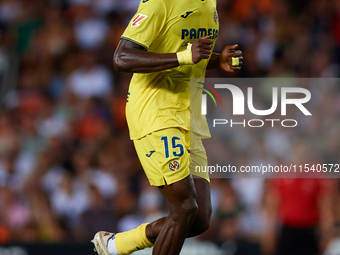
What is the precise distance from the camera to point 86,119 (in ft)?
28.2

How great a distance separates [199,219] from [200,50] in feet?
4.57

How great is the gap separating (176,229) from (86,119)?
4.95 m

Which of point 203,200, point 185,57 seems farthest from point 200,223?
point 185,57

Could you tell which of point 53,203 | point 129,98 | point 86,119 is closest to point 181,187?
point 129,98

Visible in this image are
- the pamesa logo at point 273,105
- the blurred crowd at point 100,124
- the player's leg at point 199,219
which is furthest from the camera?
the pamesa logo at point 273,105

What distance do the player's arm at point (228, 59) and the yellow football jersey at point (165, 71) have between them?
23 centimetres

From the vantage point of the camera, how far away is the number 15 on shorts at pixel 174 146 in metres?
3.96

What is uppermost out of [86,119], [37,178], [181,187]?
[181,187]

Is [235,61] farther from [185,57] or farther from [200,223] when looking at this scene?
[200,223]

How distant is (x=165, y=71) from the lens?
13.6ft

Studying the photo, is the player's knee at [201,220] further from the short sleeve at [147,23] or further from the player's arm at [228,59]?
the short sleeve at [147,23]

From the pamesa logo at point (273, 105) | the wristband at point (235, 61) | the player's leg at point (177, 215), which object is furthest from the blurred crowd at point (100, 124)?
the player's leg at point (177, 215)

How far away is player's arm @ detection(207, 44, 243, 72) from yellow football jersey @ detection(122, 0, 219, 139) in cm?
23

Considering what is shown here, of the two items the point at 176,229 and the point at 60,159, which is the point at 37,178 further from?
the point at 176,229
